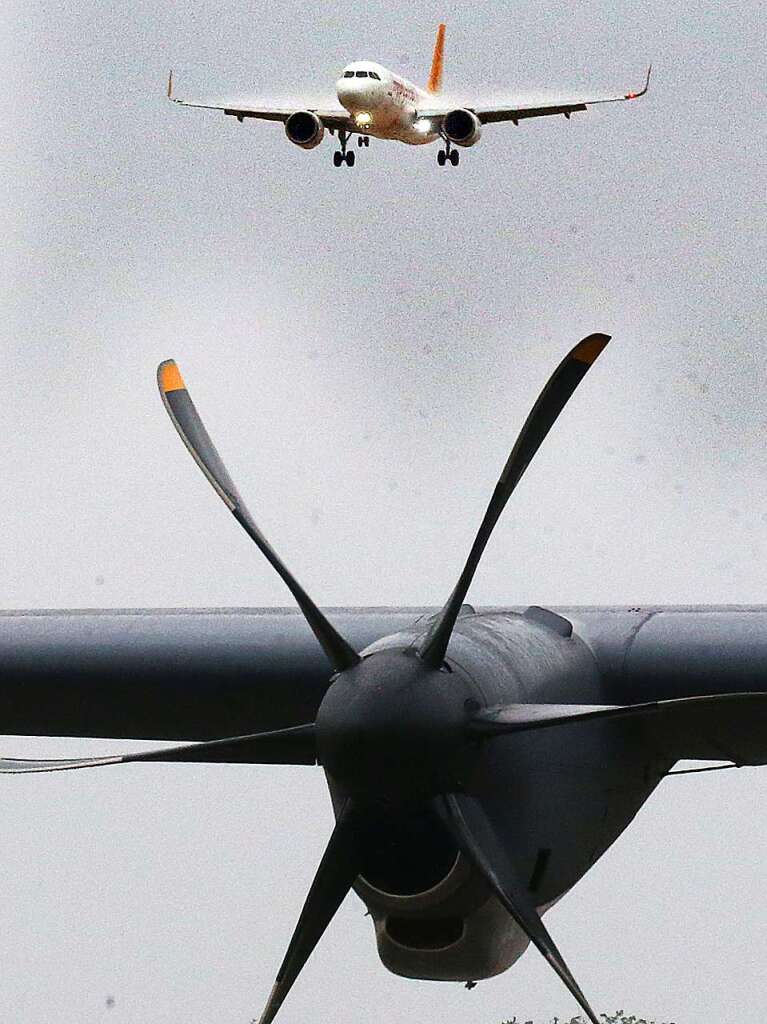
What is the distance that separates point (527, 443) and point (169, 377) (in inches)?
76.1

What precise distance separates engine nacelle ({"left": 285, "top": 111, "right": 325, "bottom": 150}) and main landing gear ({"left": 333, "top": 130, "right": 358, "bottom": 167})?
666mm

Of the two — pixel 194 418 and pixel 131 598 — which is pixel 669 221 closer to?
pixel 131 598

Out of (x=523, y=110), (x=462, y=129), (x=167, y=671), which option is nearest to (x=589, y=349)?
(x=167, y=671)

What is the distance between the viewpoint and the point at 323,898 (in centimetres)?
812

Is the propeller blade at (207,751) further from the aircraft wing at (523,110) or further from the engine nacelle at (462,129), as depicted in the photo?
the aircraft wing at (523,110)

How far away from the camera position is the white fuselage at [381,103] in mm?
38750

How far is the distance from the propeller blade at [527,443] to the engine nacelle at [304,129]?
99.2 feet

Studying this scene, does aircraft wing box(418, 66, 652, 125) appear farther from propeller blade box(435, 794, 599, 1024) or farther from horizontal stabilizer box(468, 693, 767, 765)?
propeller blade box(435, 794, 599, 1024)

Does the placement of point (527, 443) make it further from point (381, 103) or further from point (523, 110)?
point (523, 110)

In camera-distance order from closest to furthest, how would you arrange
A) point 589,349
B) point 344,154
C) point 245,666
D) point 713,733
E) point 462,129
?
point 589,349 < point 713,733 < point 245,666 < point 462,129 < point 344,154

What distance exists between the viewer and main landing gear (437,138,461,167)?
38.0 metres

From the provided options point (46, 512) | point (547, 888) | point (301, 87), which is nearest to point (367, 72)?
point (301, 87)

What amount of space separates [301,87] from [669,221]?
752 inches

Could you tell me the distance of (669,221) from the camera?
26281 millimetres
